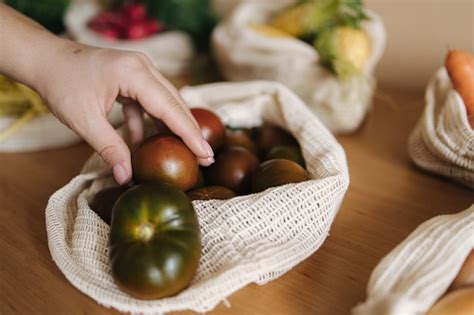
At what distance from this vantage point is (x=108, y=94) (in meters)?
0.57

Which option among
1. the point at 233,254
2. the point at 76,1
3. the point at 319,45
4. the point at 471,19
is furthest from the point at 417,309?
the point at 76,1

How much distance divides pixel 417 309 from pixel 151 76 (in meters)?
0.35

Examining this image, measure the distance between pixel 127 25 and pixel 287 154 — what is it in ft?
1.60

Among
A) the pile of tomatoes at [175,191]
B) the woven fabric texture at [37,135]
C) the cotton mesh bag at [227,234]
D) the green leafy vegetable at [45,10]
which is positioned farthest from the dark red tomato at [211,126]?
the green leafy vegetable at [45,10]

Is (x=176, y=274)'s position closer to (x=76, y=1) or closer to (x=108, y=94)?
(x=108, y=94)

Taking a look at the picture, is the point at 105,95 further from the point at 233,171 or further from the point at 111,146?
the point at 233,171

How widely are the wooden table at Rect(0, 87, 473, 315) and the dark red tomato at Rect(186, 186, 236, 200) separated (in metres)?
0.10

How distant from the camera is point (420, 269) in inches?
17.8

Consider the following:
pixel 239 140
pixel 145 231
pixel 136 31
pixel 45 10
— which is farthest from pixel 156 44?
pixel 145 231

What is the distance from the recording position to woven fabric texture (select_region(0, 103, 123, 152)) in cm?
76

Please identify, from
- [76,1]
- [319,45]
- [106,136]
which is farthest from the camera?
[76,1]

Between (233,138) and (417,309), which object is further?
(233,138)

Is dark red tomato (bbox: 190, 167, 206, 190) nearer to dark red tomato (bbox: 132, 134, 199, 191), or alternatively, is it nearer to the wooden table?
dark red tomato (bbox: 132, 134, 199, 191)

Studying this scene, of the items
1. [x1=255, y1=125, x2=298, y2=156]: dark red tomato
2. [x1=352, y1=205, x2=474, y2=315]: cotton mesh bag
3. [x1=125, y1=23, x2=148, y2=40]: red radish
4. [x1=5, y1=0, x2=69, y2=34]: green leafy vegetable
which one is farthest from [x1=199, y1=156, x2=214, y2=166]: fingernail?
[x1=5, y1=0, x2=69, y2=34]: green leafy vegetable
